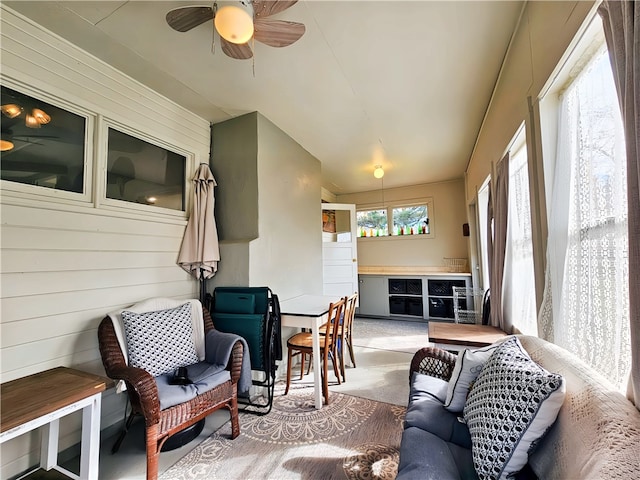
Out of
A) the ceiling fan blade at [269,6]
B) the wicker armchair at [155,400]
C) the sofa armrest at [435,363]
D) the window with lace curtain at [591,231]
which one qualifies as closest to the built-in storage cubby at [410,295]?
the sofa armrest at [435,363]

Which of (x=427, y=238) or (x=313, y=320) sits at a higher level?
(x=427, y=238)

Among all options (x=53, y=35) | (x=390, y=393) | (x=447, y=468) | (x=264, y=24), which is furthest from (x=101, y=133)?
(x=390, y=393)

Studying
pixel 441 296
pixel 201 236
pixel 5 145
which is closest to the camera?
pixel 5 145

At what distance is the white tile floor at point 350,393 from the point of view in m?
1.66

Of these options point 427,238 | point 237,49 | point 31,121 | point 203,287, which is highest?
point 237,49

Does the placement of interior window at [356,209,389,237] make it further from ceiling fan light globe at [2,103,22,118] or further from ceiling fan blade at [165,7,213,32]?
ceiling fan light globe at [2,103,22,118]

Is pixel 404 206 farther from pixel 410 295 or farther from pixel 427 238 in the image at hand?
pixel 410 295

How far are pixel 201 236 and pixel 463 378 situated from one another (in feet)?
7.87

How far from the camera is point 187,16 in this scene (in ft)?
5.14

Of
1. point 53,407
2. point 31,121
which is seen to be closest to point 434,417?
point 53,407

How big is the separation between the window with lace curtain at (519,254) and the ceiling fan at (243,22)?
5.95 feet

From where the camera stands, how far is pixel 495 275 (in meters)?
2.53

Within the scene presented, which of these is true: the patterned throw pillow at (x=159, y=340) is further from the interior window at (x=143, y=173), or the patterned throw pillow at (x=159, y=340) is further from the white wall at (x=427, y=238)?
the white wall at (x=427, y=238)

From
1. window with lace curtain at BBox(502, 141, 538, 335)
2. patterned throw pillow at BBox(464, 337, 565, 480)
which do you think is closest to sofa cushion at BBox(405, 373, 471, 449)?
patterned throw pillow at BBox(464, 337, 565, 480)
